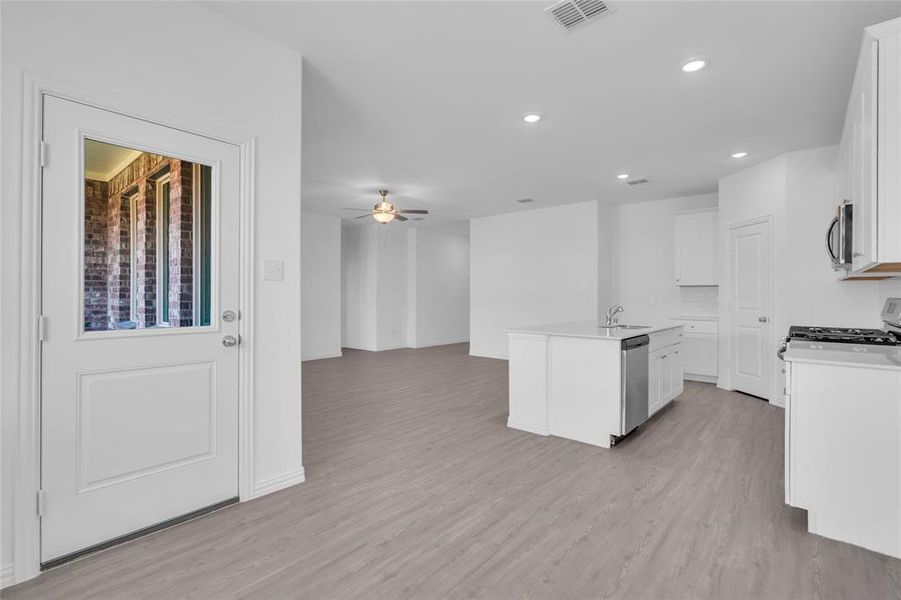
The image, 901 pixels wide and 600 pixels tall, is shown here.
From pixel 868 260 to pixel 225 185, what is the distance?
331 cm

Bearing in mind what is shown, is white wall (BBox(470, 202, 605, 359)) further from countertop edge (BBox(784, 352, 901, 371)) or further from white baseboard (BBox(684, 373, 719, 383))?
countertop edge (BBox(784, 352, 901, 371))

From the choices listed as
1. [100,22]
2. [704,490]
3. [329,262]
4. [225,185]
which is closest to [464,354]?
[329,262]

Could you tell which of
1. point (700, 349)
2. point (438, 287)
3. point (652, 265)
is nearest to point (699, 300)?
point (700, 349)

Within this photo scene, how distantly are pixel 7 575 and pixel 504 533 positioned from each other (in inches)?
83.1

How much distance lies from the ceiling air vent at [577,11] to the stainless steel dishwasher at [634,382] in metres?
2.21

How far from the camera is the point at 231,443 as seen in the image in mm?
2480

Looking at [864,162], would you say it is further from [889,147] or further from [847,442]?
[847,442]

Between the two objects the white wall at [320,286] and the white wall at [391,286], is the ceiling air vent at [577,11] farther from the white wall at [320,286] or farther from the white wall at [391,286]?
the white wall at [391,286]

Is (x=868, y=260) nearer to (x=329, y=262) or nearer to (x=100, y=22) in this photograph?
(x=100, y=22)

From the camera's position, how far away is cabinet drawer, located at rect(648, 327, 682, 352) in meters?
4.01

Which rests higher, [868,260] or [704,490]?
[868,260]

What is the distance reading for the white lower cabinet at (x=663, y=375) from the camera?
→ 3.99 m

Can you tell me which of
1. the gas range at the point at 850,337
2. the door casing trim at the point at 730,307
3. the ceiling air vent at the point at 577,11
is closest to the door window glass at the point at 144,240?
the ceiling air vent at the point at 577,11

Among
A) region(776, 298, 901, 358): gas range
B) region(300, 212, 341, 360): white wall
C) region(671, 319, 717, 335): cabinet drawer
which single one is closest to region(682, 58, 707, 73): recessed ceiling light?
region(776, 298, 901, 358): gas range
